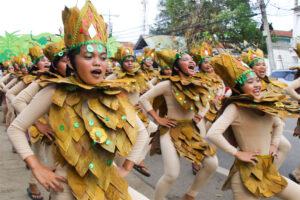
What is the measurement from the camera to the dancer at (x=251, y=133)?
2766 mm

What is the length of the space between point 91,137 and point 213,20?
24768mm

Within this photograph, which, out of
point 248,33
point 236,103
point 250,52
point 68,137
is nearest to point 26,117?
point 68,137

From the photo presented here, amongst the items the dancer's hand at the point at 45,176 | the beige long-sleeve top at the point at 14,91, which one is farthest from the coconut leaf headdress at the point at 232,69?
the beige long-sleeve top at the point at 14,91

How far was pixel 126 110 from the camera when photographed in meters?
2.35

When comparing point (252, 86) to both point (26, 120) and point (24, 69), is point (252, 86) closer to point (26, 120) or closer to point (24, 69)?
point (26, 120)

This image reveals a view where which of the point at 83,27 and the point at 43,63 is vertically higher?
the point at 83,27

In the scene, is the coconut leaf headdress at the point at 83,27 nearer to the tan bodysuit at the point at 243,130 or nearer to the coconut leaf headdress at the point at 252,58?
the tan bodysuit at the point at 243,130

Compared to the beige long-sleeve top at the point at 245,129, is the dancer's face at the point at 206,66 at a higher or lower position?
higher

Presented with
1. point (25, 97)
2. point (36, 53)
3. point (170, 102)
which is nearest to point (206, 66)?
point (170, 102)

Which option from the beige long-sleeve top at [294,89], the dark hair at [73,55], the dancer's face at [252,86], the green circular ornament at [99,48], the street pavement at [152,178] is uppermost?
the green circular ornament at [99,48]

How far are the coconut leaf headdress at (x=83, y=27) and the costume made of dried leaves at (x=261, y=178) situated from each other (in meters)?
1.71

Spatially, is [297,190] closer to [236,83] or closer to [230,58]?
[236,83]

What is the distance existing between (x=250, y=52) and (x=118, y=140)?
3.28 meters

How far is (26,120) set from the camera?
2.23 metres
